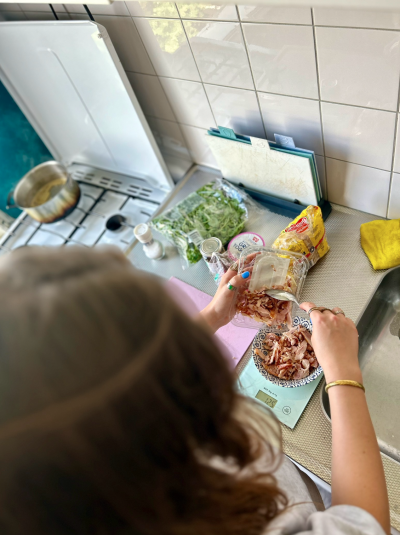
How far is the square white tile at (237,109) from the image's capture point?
0.96 meters

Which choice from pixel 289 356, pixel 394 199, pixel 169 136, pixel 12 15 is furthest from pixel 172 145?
pixel 289 356

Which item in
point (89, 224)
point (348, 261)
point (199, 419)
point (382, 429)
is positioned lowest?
point (199, 419)

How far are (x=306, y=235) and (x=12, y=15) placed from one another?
1.26 metres

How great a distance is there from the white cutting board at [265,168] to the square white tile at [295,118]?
0.19 feet

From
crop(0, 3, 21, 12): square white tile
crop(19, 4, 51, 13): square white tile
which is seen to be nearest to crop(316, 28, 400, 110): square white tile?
crop(19, 4, 51, 13): square white tile

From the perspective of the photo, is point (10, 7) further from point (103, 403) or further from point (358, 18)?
point (103, 403)

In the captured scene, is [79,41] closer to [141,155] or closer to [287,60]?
[141,155]

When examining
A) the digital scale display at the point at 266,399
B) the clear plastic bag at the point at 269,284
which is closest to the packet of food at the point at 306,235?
the clear plastic bag at the point at 269,284

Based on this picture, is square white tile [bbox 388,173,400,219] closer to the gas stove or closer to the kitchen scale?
the kitchen scale

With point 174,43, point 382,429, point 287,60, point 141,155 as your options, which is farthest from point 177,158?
point 382,429

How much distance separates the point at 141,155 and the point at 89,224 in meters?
0.34

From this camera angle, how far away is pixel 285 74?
818mm

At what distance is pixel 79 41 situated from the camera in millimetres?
1077

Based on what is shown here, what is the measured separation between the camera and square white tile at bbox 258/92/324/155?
2.82 feet
